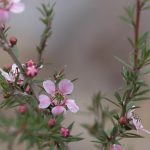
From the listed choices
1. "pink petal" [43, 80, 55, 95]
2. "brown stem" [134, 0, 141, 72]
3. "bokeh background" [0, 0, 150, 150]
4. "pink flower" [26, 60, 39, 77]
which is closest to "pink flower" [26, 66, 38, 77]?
"pink flower" [26, 60, 39, 77]

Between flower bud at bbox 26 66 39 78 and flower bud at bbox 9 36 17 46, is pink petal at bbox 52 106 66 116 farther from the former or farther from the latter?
flower bud at bbox 9 36 17 46

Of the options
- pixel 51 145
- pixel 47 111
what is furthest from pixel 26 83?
pixel 51 145

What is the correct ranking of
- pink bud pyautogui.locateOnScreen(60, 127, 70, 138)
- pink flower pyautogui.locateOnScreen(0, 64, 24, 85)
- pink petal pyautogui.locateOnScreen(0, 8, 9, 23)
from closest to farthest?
pink petal pyautogui.locateOnScreen(0, 8, 9, 23) < pink bud pyautogui.locateOnScreen(60, 127, 70, 138) < pink flower pyautogui.locateOnScreen(0, 64, 24, 85)

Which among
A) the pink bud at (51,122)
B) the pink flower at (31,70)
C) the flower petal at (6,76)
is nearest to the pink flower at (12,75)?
the flower petal at (6,76)

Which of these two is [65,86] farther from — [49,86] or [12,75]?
[12,75]

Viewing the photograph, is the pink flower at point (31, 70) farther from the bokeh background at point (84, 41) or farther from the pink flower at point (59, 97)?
the bokeh background at point (84, 41)

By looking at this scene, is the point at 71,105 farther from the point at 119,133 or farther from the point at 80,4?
the point at 80,4

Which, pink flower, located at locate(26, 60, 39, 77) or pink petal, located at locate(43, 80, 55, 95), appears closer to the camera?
pink flower, located at locate(26, 60, 39, 77)
